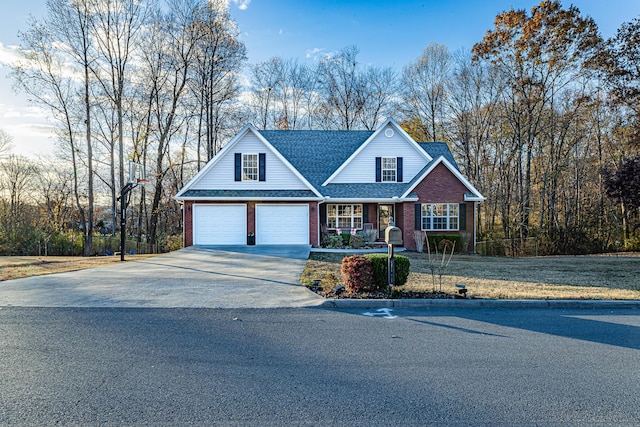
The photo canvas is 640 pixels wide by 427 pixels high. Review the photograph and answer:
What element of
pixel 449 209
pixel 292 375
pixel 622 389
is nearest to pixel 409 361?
pixel 292 375

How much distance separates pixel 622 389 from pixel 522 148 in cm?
2801

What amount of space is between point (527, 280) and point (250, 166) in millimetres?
14288

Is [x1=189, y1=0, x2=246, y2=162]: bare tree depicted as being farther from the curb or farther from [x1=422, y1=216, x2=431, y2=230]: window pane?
the curb

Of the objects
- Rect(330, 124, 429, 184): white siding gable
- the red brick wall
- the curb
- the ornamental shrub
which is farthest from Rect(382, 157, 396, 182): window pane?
the curb

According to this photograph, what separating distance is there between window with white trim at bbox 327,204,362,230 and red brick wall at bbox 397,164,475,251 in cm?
273

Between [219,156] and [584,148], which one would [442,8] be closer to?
[219,156]

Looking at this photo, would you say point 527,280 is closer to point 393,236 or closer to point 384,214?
point 393,236

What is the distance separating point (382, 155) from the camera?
858 inches

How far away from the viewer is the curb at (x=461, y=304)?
742cm

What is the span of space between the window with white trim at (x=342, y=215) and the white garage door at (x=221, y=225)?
5001 mm

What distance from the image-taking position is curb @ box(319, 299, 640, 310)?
7.42 m

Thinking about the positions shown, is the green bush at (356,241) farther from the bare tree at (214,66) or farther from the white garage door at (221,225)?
the bare tree at (214,66)

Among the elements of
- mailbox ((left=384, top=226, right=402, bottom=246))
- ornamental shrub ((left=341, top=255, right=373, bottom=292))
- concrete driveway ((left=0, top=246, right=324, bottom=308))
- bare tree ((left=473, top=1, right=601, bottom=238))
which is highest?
bare tree ((left=473, top=1, right=601, bottom=238))

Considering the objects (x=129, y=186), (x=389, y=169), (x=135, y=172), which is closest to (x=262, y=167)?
(x=135, y=172)
